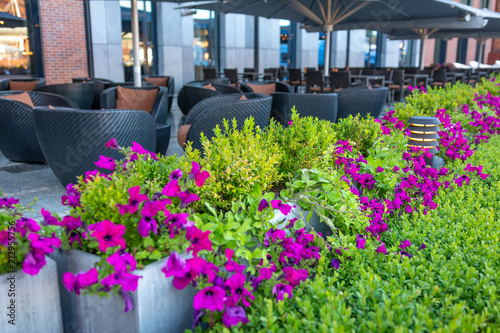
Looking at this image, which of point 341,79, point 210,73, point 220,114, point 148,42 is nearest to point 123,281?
point 220,114

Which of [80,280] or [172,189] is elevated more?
[172,189]

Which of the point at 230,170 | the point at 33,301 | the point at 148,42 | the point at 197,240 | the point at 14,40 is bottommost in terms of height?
the point at 33,301

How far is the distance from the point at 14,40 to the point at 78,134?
8046 mm

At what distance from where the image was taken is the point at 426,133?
3.88 meters

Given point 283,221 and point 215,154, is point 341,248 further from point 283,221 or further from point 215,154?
point 215,154

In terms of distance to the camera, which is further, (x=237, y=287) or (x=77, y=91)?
(x=77, y=91)

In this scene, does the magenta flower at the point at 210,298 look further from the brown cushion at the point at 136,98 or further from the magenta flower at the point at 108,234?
the brown cushion at the point at 136,98

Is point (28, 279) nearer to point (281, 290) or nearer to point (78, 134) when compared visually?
point (281, 290)

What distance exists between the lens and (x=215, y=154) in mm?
2164

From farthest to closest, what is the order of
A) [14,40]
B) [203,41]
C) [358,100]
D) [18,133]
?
[203,41] < [14,40] < [358,100] < [18,133]

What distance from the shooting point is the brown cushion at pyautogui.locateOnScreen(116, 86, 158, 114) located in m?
5.51

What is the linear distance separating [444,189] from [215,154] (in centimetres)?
176

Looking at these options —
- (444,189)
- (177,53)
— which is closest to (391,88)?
(177,53)

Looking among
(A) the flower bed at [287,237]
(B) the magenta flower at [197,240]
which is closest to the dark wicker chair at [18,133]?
(A) the flower bed at [287,237]
